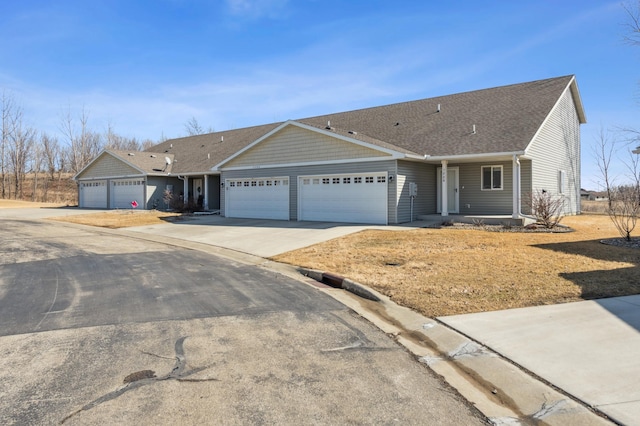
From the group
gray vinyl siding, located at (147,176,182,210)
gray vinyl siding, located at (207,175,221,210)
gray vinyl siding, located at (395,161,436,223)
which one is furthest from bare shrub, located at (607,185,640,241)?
gray vinyl siding, located at (147,176,182,210)

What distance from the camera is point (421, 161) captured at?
63.4 ft

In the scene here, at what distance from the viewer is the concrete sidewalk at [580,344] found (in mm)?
3703

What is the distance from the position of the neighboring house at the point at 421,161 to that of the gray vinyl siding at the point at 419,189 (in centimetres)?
5

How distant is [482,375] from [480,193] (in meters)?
16.6

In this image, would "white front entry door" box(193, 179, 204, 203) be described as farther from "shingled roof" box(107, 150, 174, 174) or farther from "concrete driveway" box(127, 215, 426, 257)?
"concrete driveway" box(127, 215, 426, 257)

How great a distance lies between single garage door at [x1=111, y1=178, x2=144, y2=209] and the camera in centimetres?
3109

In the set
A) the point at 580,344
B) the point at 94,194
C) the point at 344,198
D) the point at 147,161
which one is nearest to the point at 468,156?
the point at 344,198

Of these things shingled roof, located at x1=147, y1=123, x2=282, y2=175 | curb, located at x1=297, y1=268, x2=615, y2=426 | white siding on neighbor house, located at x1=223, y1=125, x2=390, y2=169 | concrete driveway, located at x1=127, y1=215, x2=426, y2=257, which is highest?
shingled roof, located at x1=147, y1=123, x2=282, y2=175

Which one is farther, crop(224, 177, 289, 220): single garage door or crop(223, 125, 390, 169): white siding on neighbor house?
crop(224, 177, 289, 220): single garage door

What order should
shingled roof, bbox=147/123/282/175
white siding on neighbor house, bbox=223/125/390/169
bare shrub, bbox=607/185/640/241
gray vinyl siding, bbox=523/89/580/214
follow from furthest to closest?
shingled roof, bbox=147/123/282/175
gray vinyl siding, bbox=523/89/580/214
white siding on neighbor house, bbox=223/125/390/169
bare shrub, bbox=607/185/640/241

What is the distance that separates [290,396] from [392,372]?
1131 millimetres

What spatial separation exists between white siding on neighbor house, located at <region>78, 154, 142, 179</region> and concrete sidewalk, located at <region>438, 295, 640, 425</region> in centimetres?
2988

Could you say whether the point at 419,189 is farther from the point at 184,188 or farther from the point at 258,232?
the point at 184,188

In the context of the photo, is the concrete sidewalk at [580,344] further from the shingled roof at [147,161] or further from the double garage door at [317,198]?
the shingled roof at [147,161]
